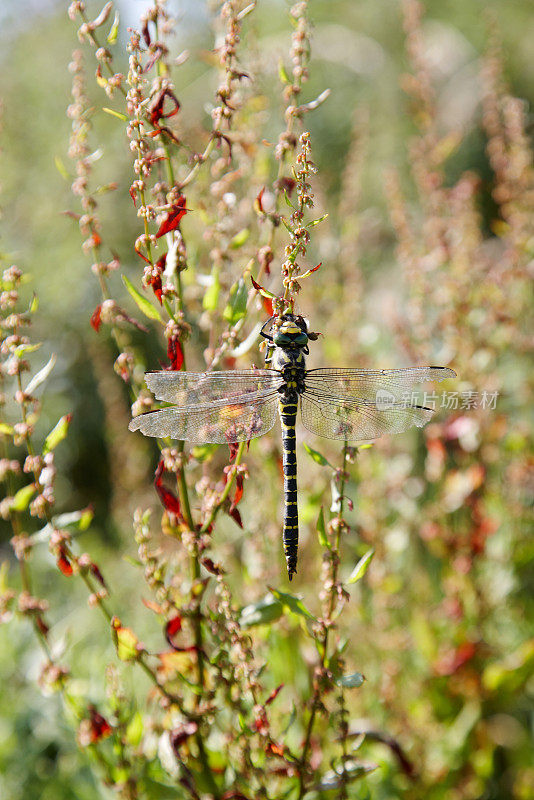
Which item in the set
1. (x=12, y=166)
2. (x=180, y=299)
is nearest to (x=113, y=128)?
(x=12, y=166)

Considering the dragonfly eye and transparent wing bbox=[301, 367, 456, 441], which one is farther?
transparent wing bbox=[301, 367, 456, 441]

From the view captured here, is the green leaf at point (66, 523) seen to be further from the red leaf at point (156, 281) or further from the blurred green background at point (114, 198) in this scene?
the blurred green background at point (114, 198)

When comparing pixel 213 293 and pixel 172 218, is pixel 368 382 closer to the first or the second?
pixel 213 293

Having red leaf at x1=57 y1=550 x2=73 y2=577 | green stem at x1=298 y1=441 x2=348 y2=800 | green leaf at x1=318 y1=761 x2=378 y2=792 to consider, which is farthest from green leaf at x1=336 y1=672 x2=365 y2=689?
red leaf at x1=57 y1=550 x2=73 y2=577

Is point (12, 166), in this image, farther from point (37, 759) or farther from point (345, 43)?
point (37, 759)

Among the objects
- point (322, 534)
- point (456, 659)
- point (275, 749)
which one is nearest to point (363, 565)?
point (322, 534)

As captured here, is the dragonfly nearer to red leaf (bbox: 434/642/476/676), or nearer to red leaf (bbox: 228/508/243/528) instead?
red leaf (bbox: 228/508/243/528)
